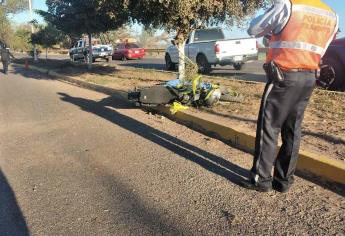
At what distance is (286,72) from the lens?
13.9 feet

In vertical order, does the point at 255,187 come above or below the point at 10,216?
above

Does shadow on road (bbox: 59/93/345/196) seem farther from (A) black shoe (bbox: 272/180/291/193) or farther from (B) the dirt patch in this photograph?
(B) the dirt patch

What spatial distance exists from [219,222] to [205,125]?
3.38 metres

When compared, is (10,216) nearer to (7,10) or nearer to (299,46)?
(299,46)

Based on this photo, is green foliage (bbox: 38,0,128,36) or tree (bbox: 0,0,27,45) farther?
tree (bbox: 0,0,27,45)

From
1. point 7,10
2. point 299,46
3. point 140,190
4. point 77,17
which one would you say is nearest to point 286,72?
point 299,46

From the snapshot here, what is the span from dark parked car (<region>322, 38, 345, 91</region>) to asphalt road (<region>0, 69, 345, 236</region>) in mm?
3807

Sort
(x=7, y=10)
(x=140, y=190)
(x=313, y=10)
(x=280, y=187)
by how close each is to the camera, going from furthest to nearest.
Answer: (x=7, y=10) → (x=140, y=190) → (x=280, y=187) → (x=313, y=10)

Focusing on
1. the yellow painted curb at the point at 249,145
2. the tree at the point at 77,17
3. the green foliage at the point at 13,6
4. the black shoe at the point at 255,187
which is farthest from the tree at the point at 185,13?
the green foliage at the point at 13,6

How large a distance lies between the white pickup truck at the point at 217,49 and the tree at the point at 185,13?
4.72 metres

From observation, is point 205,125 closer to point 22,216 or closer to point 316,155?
point 316,155

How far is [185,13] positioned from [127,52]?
27.5m

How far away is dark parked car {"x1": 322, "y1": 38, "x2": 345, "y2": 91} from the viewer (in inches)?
369

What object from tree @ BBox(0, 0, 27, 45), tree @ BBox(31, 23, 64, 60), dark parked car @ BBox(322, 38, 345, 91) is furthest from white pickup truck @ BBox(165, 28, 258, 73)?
tree @ BBox(0, 0, 27, 45)
